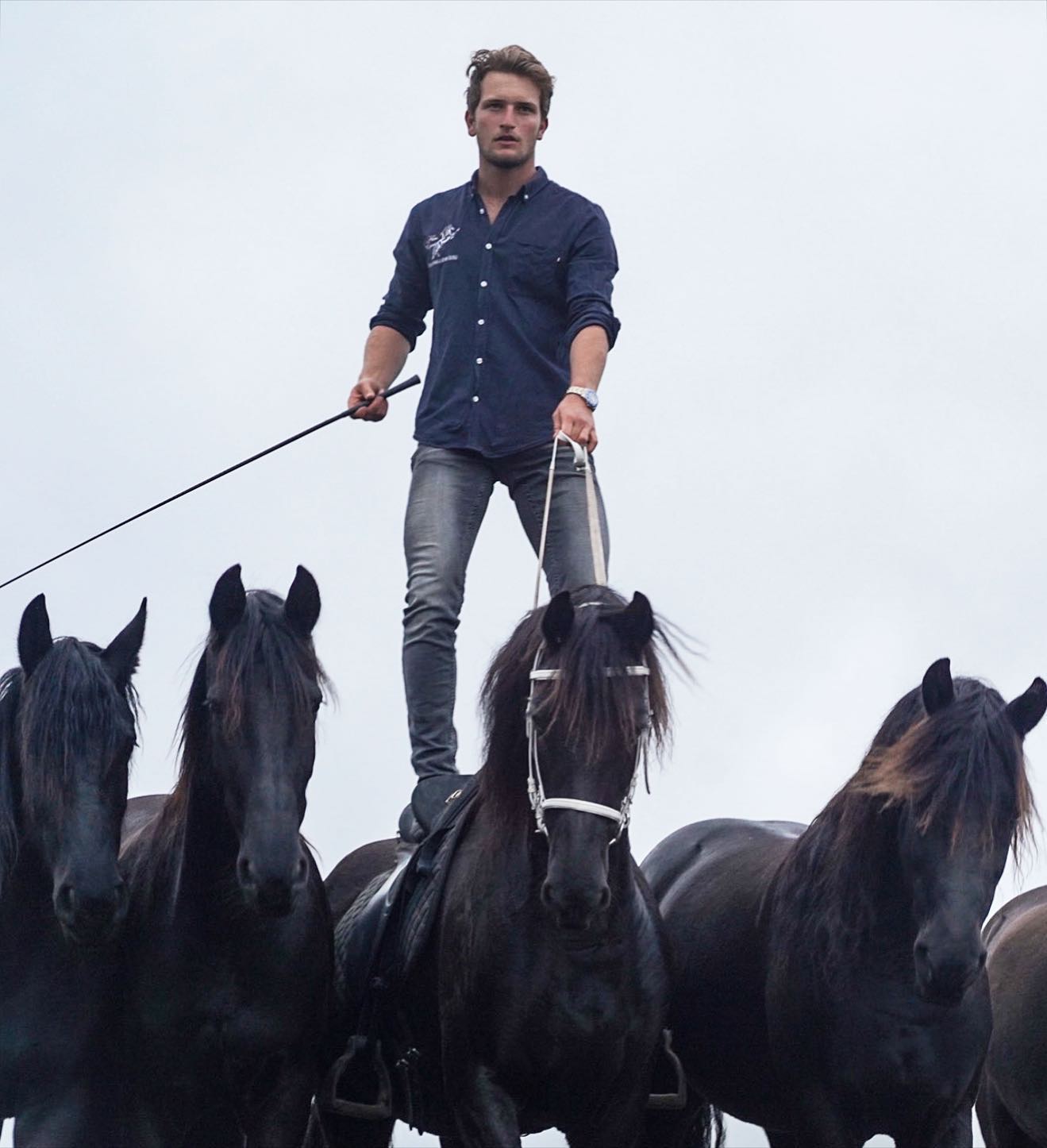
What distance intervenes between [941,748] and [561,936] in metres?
1.40

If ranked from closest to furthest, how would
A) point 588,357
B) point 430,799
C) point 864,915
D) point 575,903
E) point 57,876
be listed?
point 575,903
point 57,876
point 864,915
point 430,799
point 588,357

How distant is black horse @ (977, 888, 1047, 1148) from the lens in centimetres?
912

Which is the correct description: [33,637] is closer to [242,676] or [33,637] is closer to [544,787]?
[242,676]

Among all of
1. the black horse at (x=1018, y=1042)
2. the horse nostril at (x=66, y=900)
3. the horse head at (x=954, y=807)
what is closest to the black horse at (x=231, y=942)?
the horse nostril at (x=66, y=900)

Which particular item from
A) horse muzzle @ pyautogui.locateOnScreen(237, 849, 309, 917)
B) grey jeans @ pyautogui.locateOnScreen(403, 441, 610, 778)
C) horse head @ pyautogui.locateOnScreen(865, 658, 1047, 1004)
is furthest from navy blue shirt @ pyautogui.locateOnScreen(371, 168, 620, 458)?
horse muzzle @ pyautogui.locateOnScreen(237, 849, 309, 917)

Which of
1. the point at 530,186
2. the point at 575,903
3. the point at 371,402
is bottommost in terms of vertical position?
the point at 575,903

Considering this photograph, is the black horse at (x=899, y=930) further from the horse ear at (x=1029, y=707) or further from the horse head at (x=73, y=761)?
the horse head at (x=73, y=761)

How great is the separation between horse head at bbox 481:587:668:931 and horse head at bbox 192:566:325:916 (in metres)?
0.61

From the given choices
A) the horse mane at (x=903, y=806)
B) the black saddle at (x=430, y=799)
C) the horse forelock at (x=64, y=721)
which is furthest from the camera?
the black saddle at (x=430, y=799)

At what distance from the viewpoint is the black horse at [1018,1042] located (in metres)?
9.12

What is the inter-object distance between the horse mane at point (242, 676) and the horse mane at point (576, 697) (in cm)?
59

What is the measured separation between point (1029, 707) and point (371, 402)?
275cm

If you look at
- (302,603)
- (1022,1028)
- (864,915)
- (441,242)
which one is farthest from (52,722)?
(1022,1028)

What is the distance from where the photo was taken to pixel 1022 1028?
9.22 meters
